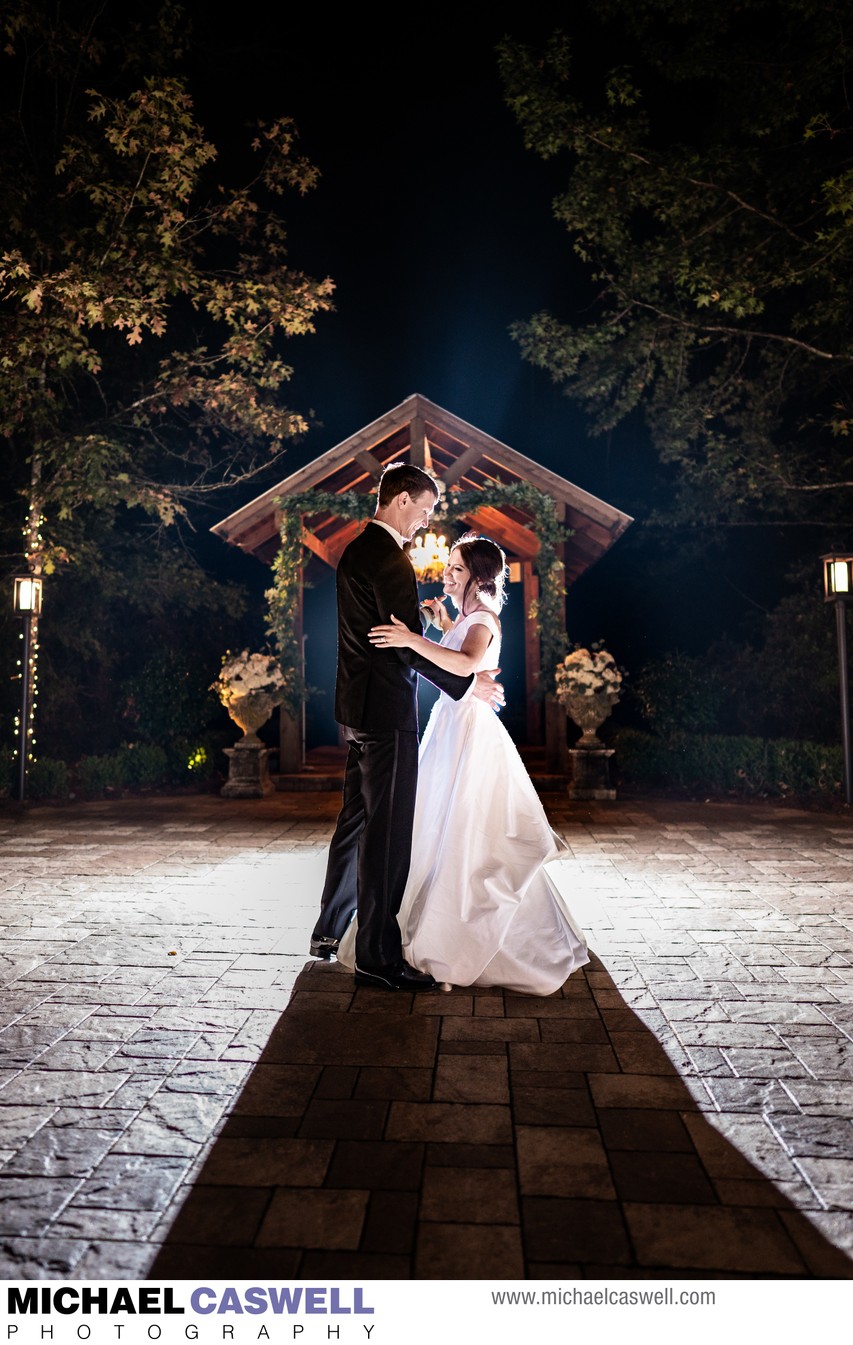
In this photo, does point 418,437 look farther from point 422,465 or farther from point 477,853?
point 477,853

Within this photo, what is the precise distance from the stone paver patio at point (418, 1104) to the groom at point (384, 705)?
0.79ft

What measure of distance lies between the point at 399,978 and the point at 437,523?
9.08 meters

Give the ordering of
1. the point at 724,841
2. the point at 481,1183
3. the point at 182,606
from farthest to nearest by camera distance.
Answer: the point at 182,606
the point at 724,841
the point at 481,1183

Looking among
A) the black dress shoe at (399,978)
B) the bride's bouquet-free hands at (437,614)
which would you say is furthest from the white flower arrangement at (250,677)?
the black dress shoe at (399,978)

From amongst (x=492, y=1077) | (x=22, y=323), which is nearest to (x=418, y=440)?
(x=22, y=323)

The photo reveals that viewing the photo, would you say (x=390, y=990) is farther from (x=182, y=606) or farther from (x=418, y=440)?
(x=182, y=606)

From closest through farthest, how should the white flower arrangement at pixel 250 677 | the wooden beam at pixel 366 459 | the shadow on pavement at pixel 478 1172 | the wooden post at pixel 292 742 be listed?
the shadow on pavement at pixel 478 1172 → the white flower arrangement at pixel 250 677 → the wooden beam at pixel 366 459 → the wooden post at pixel 292 742

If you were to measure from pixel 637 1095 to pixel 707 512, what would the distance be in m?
15.2

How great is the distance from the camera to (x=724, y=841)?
7.96 m

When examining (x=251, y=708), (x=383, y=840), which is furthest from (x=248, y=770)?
(x=383, y=840)

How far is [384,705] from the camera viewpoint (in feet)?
12.7

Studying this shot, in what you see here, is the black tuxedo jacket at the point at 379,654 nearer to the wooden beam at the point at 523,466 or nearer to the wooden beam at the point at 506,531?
the wooden beam at the point at 523,466

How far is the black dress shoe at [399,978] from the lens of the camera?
3811mm

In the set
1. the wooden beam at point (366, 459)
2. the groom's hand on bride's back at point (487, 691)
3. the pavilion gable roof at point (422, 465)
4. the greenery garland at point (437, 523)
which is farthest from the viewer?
the wooden beam at point (366, 459)
